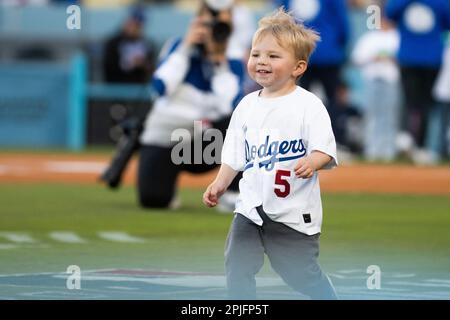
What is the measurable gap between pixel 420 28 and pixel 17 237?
9.88m

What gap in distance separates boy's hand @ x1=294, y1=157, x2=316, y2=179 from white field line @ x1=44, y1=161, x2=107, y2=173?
10.9 m

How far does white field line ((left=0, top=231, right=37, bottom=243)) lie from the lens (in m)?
9.89

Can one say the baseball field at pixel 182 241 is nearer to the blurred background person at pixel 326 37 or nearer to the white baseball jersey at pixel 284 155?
the white baseball jersey at pixel 284 155

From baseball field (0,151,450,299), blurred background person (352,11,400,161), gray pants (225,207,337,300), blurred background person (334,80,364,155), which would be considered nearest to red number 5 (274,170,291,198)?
gray pants (225,207,337,300)

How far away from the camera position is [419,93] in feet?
63.9

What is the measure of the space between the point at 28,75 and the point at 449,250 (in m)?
14.5

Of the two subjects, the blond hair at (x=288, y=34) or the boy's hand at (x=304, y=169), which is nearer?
the boy's hand at (x=304, y=169)

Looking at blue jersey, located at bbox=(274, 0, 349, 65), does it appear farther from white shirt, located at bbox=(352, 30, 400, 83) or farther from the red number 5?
the red number 5

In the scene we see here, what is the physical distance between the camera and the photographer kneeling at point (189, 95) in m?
12.0

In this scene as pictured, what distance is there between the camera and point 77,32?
2638 centimetres

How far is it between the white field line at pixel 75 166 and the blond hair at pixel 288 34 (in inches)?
418

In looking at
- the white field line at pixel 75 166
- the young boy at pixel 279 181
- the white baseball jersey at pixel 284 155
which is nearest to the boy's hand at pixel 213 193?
the young boy at pixel 279 181

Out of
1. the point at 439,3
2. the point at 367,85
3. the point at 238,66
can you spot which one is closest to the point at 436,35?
the point at 439,3

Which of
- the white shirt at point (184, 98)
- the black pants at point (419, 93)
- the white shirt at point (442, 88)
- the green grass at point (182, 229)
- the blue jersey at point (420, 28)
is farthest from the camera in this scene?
the white shirt at point (442, 88)
